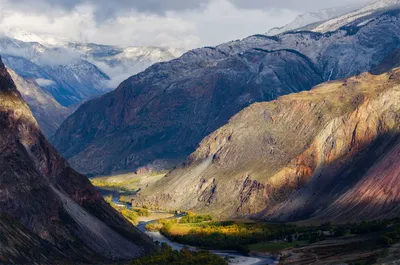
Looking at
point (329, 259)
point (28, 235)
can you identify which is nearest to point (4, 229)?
point (28, 235)

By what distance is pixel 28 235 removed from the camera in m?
199

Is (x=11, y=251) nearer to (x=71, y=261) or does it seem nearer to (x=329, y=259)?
(x=71, y=261)

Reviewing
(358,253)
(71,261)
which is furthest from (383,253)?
(71,261)

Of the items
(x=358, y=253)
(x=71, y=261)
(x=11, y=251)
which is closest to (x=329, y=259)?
(x=358, y=253)

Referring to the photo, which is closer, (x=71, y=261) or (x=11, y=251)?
(x=11, y=251)

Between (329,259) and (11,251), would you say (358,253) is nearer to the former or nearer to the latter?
(329,259)

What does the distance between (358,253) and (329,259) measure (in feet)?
26.0

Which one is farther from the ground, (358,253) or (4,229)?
(4,229)

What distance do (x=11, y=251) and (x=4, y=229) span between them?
1021cm

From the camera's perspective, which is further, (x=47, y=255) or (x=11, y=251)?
(x=47, y=255)

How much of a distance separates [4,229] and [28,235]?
30.5ft

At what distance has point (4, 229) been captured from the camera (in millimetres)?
190875

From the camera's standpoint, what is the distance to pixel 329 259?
7776 inches

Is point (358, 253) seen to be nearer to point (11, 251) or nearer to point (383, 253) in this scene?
point (383, 253)
